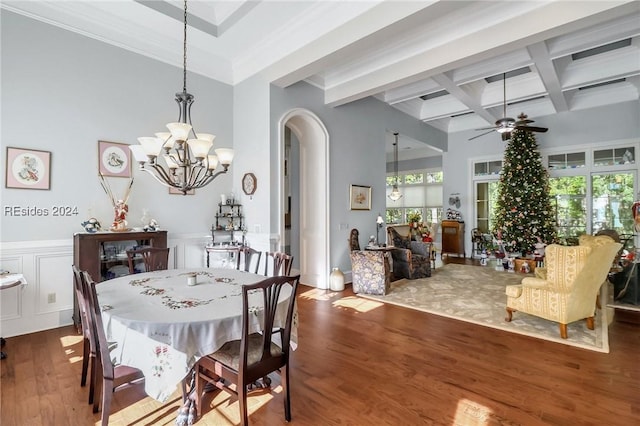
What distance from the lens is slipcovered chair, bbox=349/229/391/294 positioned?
5082 millimetres

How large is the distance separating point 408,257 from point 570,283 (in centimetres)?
289

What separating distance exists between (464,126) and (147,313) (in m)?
9.38

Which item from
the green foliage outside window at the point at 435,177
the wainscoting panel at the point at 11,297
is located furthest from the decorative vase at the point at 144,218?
the green foliage outside window at the point at 435,177

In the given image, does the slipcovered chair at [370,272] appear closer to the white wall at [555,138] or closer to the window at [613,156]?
the white wall at [555,138]

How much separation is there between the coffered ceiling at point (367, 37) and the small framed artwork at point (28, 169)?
5.10 feet

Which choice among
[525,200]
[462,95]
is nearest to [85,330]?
[462,95]

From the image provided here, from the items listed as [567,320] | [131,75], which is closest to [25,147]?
[131,75]

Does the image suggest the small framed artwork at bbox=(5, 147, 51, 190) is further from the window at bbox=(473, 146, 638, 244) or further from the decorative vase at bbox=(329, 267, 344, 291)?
the window at bbox=(473, 146, 638, 244)

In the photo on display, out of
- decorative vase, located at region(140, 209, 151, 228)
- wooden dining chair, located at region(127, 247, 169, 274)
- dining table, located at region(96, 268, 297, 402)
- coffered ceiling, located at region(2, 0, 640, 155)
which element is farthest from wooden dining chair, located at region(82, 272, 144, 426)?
coffered ceiling, located at region(2, 0, 640, 155)

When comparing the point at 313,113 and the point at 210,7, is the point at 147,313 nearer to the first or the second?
the point at 210,7

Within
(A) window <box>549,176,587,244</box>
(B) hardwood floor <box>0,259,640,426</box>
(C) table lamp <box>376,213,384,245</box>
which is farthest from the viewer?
(A) window <box>549,176,587,244</box>

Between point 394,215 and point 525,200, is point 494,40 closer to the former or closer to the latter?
point 525,200

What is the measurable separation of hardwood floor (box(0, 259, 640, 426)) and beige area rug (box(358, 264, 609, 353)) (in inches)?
7.7

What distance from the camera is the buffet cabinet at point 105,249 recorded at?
3564 mm
